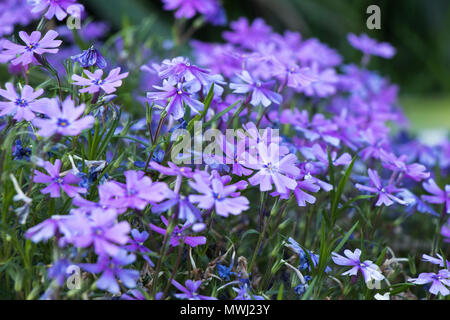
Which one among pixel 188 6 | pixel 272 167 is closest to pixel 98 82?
pixel 272 167

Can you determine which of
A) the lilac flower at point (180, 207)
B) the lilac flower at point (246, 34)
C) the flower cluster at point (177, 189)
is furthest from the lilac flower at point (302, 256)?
the lilac flower at point (246, 34)

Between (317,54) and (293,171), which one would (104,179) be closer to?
(293,171)

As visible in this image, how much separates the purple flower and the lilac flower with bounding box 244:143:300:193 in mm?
551

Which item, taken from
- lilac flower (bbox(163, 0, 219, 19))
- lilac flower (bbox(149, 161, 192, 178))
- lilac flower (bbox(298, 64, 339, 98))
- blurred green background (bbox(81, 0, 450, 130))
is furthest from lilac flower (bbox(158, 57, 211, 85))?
blurred green background (bbox(81, 0, 450, 130))

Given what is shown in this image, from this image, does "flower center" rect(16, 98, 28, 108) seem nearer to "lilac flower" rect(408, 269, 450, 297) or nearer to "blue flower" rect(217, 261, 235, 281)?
"blue flower" rect(217, 261, 235, 281)

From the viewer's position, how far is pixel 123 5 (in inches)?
121

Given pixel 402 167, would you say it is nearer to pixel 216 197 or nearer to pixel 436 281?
pixel 436 281

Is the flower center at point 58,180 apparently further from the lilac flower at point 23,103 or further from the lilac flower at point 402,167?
the lilac flower at point 402,167

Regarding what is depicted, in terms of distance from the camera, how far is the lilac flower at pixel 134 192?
0.90m

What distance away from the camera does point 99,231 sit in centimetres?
85

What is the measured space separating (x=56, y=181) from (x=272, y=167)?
1.44 ft

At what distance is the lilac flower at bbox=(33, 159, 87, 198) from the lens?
38.7 inches

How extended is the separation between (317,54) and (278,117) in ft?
1.70

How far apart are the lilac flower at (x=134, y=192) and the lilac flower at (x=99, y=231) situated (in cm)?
4
